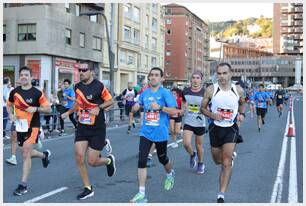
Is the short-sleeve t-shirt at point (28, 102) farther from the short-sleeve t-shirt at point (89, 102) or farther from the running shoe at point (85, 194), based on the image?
the running shoe at point (85, 194)

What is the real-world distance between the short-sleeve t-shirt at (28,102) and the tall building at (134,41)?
39.2 meters

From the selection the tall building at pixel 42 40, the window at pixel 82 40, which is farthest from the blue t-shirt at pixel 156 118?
the window at pixel 82 40

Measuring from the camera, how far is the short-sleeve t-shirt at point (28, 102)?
742 cm

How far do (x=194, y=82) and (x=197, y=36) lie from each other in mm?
104923

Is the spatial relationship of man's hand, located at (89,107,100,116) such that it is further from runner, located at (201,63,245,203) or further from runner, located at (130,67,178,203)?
runner, located at (201,63,245,203)

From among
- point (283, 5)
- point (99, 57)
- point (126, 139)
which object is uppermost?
point (283, 5)

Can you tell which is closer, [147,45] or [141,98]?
[141,98]

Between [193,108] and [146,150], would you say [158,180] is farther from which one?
[193,108]

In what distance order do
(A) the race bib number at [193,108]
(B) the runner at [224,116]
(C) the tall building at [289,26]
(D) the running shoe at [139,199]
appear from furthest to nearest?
(C) the tall building at [289,26], (A) the race bib number at [193,108], (B) the runner at [224,116], (D) the running shoe at [139,199]

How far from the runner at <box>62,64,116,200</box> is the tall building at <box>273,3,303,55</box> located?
536 feet

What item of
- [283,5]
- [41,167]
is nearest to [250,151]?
[41,167]

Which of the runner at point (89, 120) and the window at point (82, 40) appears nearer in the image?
the runner at point (89, 120)

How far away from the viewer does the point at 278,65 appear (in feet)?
504

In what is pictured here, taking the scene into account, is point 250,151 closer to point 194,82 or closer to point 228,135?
point 194,82
